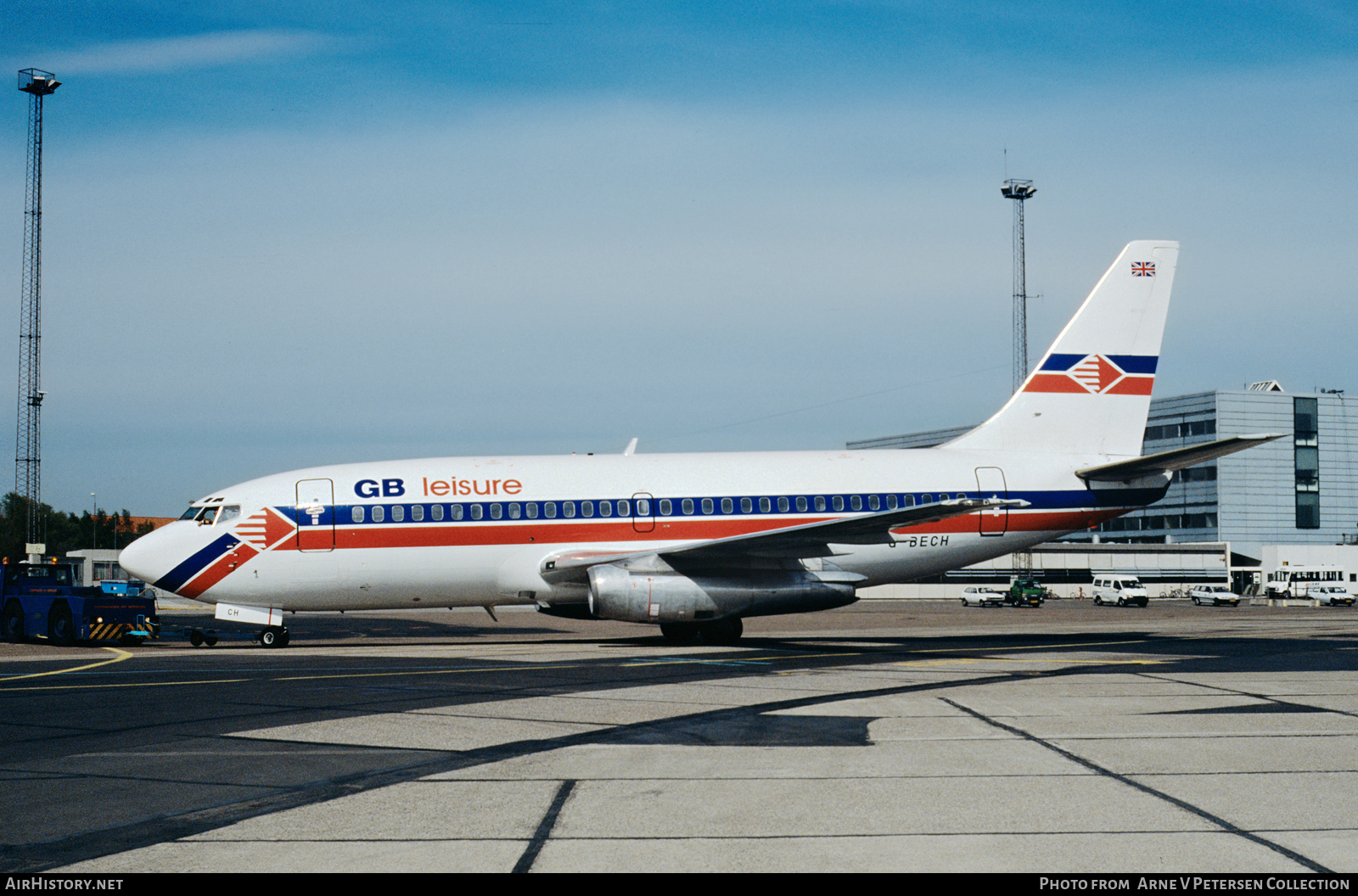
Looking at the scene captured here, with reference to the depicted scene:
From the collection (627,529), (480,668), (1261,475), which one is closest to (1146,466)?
(627,529)

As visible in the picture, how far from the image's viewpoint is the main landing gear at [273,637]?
26.6 m

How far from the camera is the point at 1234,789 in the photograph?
333 inches

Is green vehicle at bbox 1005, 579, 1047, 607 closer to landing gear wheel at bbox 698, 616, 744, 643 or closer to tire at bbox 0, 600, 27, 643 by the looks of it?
landing gear wheel at bbox 698, 616, 744, 643

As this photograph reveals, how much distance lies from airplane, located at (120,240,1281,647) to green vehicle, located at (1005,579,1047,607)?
41184 mm

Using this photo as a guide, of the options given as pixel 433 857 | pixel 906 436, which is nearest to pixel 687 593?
pixel 433 857

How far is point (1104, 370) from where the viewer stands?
29.7 metres

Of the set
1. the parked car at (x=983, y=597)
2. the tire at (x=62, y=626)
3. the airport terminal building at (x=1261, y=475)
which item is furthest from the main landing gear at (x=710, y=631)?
the airport terminal building at (x=1261, y=475)

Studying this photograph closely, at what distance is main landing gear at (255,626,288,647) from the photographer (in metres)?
26.6

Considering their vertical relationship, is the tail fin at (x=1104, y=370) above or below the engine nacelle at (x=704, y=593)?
above

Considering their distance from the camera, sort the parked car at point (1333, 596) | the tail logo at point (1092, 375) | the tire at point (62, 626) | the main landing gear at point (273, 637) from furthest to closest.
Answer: the parked car at point (1333, 596) → the tire at point (62, 626) → the tail logo at point (1092, 375) → the main landing gear at point (273, 637)

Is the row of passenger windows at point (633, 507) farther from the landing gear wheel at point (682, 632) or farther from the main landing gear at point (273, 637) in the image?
the main landing gear at point (273, 637)

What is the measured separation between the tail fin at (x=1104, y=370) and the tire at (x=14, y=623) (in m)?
24.7

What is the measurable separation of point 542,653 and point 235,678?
6.84 meters

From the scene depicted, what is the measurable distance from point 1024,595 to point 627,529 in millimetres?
47421
